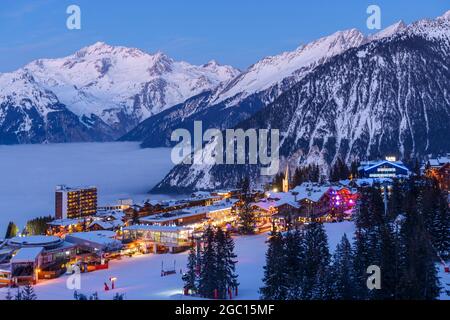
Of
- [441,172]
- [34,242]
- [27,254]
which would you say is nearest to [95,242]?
[34,242]

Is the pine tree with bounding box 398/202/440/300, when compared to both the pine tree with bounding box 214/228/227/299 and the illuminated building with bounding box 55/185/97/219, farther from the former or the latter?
the illuminated building with bounding box 55/185/97/219

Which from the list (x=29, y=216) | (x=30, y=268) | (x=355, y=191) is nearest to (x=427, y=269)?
(x=30, y=268)

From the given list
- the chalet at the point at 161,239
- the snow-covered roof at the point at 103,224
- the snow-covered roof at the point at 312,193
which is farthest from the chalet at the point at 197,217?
the snow-covered roof at the point at 312,193

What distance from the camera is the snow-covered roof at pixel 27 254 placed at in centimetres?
6156

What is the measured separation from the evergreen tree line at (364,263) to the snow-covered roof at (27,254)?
28738 mm

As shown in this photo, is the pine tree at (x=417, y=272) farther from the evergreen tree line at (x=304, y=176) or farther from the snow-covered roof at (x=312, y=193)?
the evergreen tree line at (x=304, y=176)

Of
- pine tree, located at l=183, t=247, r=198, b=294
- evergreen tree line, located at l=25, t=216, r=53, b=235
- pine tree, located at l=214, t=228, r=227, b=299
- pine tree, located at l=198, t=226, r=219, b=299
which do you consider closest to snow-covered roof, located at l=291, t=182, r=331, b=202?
pine tree, located at l=214, t=228, r=227, b=299

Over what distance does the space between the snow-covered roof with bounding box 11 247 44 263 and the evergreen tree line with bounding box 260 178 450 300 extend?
28.7m

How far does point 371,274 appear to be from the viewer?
37.5 meters

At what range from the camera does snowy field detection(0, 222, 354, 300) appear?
152 feet

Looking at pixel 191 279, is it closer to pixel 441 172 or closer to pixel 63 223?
pixel 63 223

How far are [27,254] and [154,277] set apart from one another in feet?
56.6

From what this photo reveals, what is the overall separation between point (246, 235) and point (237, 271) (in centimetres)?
2696

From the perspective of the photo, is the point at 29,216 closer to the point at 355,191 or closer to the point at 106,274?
the point at 355,191
